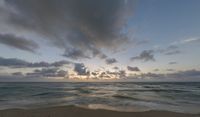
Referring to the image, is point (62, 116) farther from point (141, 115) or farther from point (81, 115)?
point (141, 115)

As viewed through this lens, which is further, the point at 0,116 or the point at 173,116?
the point at 173,116

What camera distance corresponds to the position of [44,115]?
37.1 ft

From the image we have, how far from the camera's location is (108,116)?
38.4ft

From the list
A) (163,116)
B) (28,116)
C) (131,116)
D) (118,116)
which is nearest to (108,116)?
(118,116)

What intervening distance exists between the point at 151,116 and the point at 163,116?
3.13ft

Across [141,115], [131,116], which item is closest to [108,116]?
[131,116]

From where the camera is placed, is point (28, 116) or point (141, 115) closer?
point (28, 116)

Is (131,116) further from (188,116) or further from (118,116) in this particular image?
(188,116)

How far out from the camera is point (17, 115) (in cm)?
1152

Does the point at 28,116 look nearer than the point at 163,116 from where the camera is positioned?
Yes

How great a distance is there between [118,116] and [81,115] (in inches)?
93.3

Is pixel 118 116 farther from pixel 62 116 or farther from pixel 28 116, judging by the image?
pixel 28 116

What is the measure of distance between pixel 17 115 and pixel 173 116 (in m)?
10.0

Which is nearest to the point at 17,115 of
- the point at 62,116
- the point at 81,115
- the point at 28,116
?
the point at 28,116
